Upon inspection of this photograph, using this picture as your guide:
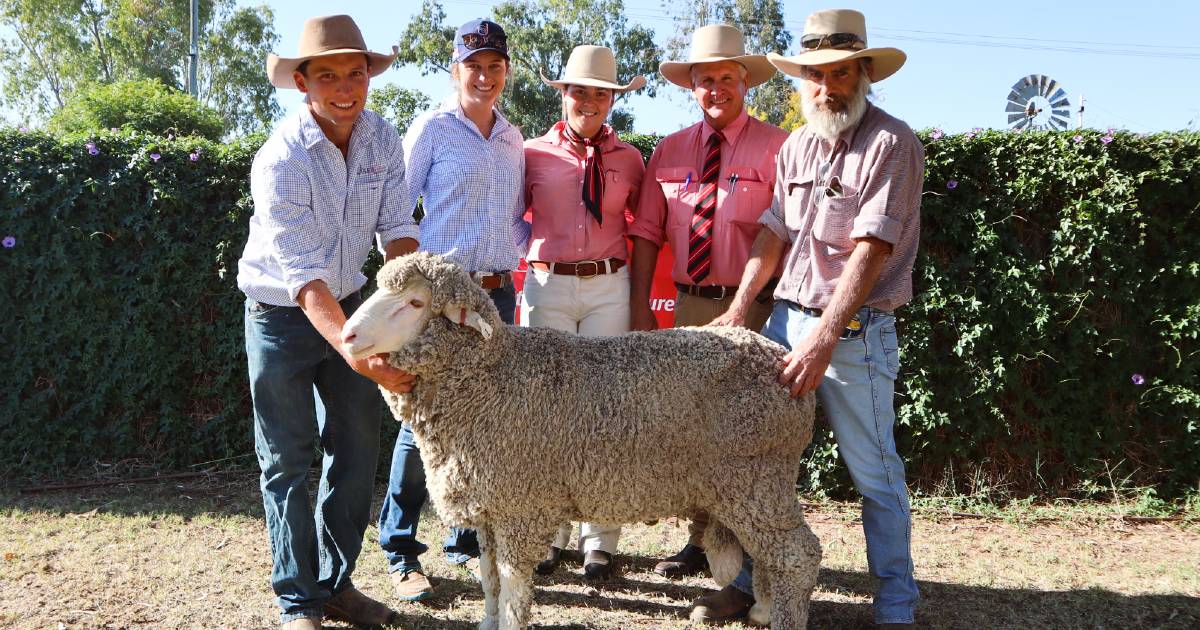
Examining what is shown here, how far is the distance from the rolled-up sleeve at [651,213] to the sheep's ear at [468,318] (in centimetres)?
142

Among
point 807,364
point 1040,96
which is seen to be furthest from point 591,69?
point 1040,96

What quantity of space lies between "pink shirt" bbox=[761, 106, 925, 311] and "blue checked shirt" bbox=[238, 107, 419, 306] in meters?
1.78

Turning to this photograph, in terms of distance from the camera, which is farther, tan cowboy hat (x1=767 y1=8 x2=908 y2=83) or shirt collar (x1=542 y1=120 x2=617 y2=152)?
shirt collar (x1=542 y1=120 x2=617 y2=152)

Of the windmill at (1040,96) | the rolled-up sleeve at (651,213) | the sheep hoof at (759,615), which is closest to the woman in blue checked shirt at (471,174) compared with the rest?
the rolled-up sleeve at (651,213)

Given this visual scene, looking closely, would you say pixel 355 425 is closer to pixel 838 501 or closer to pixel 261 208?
pixel 261 208

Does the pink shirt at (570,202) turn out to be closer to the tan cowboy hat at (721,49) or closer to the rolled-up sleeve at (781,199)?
the tan cowboy hat at (721,49)

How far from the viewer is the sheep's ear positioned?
10.2 feet

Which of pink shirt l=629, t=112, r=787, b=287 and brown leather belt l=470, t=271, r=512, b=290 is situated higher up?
pink shirt l=629, t=112, r=787, b=287

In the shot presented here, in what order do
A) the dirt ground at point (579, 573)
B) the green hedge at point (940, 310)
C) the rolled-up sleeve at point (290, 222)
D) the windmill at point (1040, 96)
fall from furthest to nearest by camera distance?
the windmill at point (1040, 96), the green hedge at point (940, 310), the dirt ground at point (579, 573), the rolled-up sleeve at point (290, 222)

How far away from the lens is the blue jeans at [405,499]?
13.8ft

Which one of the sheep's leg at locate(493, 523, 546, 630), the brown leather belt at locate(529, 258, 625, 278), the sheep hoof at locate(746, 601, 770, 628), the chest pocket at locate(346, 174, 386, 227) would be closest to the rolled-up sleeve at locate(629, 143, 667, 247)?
the brown leather belt at locate(529, 258, 625, 278)

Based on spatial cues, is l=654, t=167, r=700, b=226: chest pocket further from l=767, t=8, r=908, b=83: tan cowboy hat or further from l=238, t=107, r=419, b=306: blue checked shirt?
l=238, t=107, r=419, b=306: blue checked shirt

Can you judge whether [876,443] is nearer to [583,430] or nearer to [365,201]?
[583,430]

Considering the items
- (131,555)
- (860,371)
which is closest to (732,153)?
(860,371)
